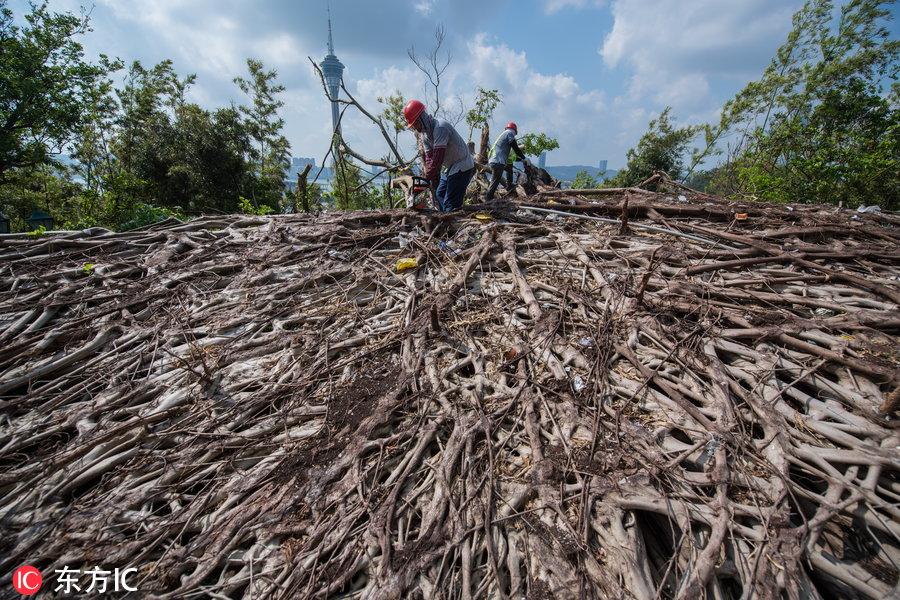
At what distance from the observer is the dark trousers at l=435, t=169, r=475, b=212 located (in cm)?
569

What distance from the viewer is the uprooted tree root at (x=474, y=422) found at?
182 cm

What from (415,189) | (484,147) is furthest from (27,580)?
(484,147)

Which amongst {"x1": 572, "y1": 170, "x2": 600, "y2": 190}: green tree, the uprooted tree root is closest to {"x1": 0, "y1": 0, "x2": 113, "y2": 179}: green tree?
the uprooted tree root

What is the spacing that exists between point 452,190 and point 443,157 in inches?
21.4

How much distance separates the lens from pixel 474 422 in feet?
8.07

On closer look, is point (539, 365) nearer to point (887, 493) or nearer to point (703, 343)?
point (703, 343)

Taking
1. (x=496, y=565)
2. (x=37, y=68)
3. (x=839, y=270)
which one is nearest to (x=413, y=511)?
(x=496, y=565)

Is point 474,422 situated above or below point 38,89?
below

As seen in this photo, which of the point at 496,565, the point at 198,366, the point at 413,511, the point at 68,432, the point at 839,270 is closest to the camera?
the point at 496,565

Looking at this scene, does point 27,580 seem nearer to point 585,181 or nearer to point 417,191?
point 417,191

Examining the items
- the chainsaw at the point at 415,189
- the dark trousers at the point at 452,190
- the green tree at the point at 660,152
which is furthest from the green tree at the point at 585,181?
the chainsaw at the point at 415,189

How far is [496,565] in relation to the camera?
180 cm

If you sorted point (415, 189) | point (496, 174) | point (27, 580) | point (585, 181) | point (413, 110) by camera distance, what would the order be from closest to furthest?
point (27, 580) < point (413, 110) < point (415, 189) < point (496, 174) < point (585, 181)

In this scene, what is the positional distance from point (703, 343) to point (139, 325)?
525 centimetres
